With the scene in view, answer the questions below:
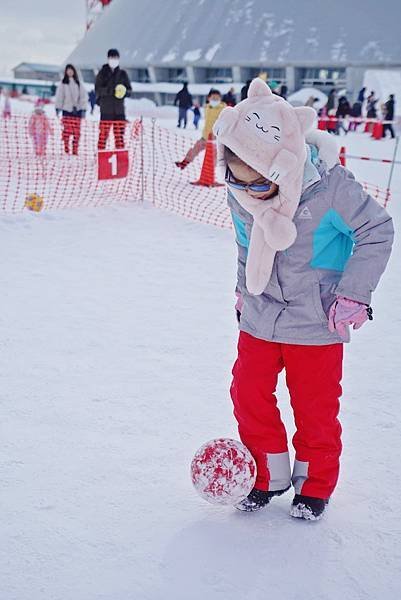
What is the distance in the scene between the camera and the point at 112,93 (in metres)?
11.6

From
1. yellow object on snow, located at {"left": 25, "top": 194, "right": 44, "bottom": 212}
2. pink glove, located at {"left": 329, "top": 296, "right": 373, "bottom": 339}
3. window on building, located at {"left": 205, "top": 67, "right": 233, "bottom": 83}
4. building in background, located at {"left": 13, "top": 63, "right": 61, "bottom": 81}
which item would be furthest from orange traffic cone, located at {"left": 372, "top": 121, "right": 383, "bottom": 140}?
building in background, located at {"left": 13, "top": 63, "right": 61, "bottom": 81}

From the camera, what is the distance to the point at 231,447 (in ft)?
8.54

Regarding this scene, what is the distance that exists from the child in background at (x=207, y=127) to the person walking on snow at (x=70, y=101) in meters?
2.71

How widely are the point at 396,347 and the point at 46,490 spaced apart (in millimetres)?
2948

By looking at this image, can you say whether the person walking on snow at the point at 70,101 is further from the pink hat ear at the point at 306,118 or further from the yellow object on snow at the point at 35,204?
the pink hat ear at the point at 306,118

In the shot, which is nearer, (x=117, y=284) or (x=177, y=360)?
(x=177, y=360)

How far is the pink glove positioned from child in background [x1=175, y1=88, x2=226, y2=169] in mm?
9106

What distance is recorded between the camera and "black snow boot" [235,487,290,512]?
2678mm

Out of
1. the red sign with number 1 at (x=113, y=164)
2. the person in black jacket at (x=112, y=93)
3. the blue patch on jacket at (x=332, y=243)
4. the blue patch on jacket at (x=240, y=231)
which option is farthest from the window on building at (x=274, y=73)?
the blue patch on jacket at (x=332, y=243)

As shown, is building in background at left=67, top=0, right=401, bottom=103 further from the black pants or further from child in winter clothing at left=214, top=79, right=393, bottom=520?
child in winter clothing at left=214, top=79, right=393, bottom=520

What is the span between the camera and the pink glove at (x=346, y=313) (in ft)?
7.63

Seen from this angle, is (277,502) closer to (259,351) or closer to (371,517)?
(371,517)

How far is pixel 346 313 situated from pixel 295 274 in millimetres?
253

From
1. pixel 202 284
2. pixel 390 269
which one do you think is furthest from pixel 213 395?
pixel 390 269
